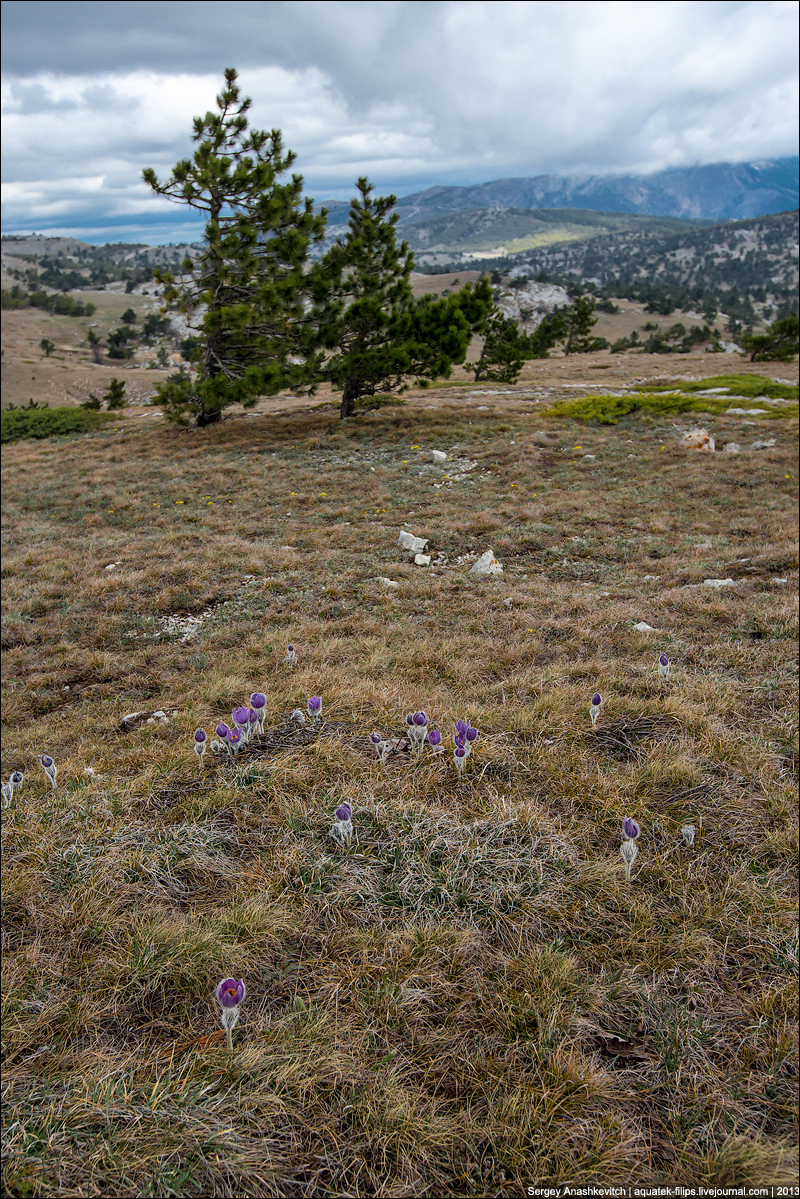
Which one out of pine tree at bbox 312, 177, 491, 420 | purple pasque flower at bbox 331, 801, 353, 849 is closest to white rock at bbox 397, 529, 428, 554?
purple pasque flower at bbox 331, 801, 353, 849

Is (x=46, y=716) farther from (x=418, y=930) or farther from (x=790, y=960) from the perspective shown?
(x=790, y=960)

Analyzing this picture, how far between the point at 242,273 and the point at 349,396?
499cm

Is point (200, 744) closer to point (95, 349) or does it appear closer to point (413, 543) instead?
point (413, 543)

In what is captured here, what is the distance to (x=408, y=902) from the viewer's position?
2572mm

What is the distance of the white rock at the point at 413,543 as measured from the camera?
351 inches

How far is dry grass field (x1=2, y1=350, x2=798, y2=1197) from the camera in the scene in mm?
1747

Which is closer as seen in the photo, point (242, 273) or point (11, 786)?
point (11, 786)

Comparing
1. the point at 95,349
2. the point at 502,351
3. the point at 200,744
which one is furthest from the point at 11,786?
the point at 95,349

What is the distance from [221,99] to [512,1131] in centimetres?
2241

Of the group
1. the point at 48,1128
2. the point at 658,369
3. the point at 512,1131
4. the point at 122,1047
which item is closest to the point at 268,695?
the point at 122,1047

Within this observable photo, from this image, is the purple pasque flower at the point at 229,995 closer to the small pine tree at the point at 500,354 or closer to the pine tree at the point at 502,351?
the pine tree at the point at 502,351

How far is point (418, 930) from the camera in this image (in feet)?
7.91

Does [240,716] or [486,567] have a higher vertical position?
[486,567]

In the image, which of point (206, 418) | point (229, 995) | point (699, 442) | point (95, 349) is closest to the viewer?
point (229, 995)
